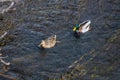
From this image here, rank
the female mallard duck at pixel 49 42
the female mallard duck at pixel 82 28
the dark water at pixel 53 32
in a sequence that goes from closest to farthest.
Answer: the dark water at pixel 53 32
the female mallard duck at pixel 49 42
the female mallard duck at pixel 82 28

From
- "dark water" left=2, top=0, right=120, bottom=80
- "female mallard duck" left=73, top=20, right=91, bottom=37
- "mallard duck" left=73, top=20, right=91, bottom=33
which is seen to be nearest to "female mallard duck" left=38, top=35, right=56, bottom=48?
"dark water" left=2, top=0, right=120, bottom=80

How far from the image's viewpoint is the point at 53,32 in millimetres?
22094

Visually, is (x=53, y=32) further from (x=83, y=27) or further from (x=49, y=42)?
(x=83, y=27)

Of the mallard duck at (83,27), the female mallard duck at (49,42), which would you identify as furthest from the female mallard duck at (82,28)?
the female mallard duck at (49,42)

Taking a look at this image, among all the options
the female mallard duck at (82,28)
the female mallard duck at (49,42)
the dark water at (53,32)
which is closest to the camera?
the dark water at (53,32)

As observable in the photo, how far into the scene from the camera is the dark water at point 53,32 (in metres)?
18.7

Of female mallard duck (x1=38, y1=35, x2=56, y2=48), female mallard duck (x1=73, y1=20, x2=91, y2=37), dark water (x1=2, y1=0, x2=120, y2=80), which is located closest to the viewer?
dark water (x1=2, y1=0, x2=120, y2=80)

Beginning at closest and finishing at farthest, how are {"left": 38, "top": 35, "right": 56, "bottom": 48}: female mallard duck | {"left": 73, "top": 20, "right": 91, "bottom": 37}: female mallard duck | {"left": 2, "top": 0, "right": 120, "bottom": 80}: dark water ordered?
{"left": 2, "top": 0, "right": 120, "bottom": 80}: dark water
{"left": 38, "top": 35, "right": 56, "bottom": 48}: female mallard duck
{"left": 73, "top": 20, "right": 91, "bottom": 37}: female mallard duck

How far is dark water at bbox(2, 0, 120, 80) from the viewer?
1869 cm

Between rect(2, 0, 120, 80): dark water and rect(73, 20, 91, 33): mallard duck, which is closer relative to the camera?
rect(2, 0, 120, 80): dark water

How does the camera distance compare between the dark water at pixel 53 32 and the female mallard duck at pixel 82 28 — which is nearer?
the dark water at pixel 53 32

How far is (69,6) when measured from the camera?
992 inches

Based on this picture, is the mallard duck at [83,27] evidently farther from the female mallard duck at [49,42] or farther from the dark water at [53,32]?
the female mallard duck at [49,42]

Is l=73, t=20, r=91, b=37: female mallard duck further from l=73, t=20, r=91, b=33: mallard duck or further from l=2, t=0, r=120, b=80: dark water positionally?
l=2, t=0, r=120, b=80: dark water
